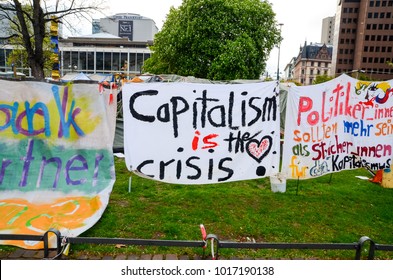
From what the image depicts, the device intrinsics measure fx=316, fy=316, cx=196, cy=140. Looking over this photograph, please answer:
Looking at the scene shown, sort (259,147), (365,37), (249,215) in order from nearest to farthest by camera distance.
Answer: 1. (259,147)
2. (249,215)
3. (365,37)

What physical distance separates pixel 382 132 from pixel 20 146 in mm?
5629

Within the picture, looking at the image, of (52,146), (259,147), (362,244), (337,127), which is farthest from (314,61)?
(362,244)

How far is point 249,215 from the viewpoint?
4773 mm

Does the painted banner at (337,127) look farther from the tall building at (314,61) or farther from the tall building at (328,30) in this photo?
the tall building at (328,30)

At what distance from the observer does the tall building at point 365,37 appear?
246ft

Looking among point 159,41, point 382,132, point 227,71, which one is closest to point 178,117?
point 382,132

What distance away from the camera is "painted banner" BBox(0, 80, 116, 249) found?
4199 mm

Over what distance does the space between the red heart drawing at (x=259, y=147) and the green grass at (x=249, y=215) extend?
3.09 feet

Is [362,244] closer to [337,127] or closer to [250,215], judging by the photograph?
[250,215]

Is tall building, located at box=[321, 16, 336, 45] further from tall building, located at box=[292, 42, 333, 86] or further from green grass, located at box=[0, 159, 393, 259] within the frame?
green grass, located at box=[0, 159, 393, 259]

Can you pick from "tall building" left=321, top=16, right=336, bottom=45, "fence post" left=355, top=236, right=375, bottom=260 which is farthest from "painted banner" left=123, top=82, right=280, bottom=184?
"tall building" left=321, top=16, right=336, bottom=45

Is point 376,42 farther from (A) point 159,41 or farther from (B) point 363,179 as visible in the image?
(B) point 363,179

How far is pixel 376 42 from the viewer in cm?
7606

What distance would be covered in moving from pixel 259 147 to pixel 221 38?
69.8 ft
